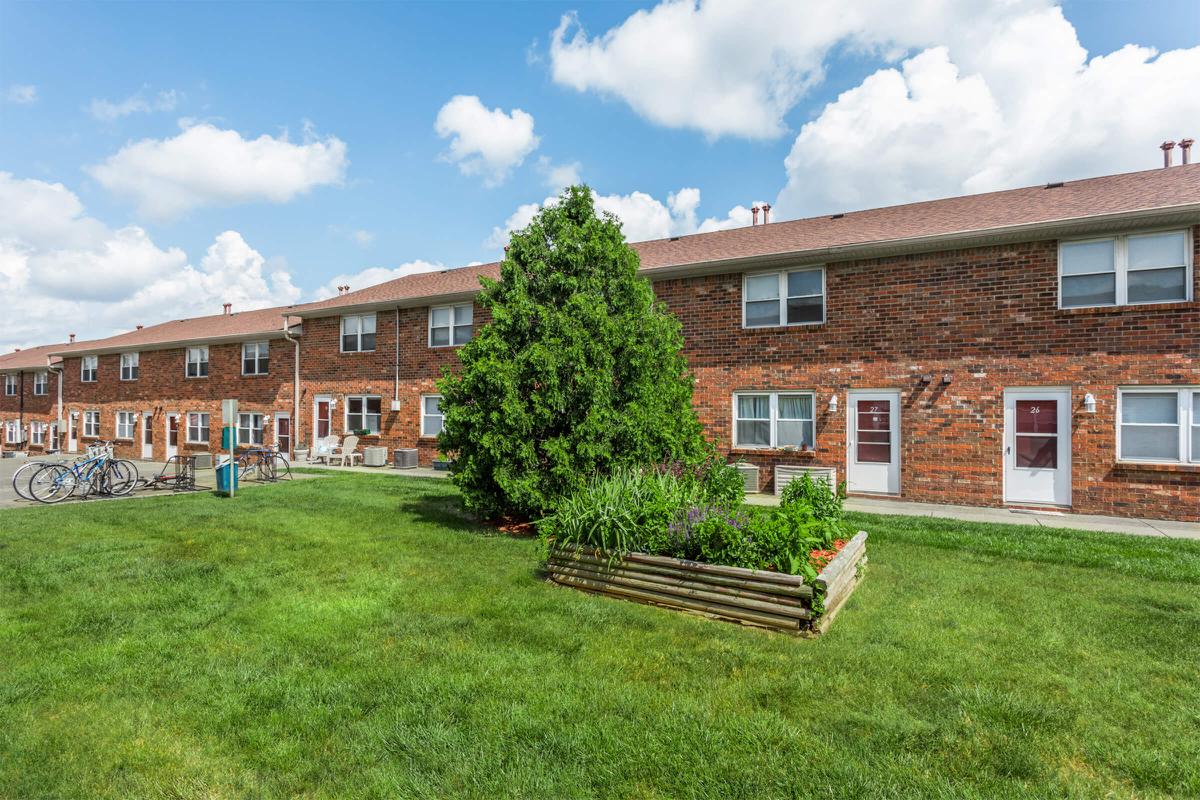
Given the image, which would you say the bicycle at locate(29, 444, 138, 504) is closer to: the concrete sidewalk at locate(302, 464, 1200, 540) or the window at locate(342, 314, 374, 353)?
the window at locate(342, 314, 374, 353)

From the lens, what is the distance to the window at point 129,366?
25.0 meters

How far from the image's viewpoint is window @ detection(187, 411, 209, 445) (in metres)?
22.5

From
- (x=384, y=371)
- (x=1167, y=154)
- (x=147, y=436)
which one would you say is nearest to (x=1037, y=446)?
(x=1167, y=154)

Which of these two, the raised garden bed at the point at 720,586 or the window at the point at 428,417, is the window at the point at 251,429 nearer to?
the window at the point at 428,417

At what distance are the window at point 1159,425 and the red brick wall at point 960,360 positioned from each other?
0.68 feet

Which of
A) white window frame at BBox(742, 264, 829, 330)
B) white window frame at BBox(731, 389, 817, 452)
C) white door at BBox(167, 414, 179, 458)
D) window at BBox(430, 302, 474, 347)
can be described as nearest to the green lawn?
white window frame at BBox(731, 389, 817, 452)

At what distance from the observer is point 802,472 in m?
12.0

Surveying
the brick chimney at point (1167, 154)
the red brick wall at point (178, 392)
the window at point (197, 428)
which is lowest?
the window at point (197, 428)

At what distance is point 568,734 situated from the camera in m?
3.10

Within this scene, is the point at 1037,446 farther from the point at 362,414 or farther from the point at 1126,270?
the point at 362,414

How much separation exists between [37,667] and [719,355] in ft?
39.0

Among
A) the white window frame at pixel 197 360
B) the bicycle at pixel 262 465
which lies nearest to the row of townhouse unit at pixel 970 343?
the bicycle at pixel 262 465

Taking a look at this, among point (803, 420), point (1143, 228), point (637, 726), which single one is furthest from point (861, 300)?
point (637, 726)

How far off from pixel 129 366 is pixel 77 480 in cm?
1652
